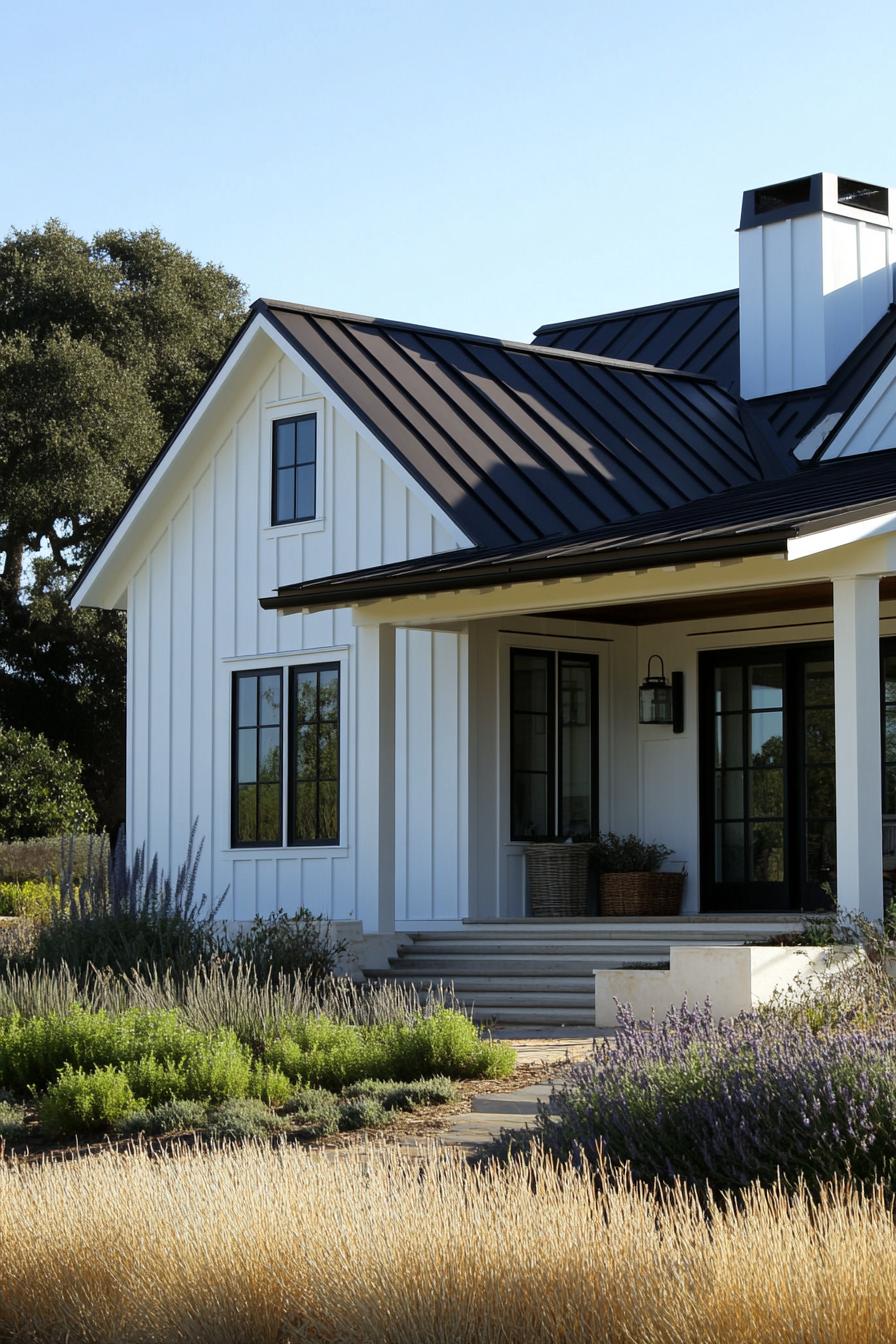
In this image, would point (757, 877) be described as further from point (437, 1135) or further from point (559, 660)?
point (437, 1135)

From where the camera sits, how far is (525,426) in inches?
657

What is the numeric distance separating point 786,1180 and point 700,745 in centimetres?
1025

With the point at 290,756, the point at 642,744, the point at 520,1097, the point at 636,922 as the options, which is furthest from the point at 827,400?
the point at 520,1097

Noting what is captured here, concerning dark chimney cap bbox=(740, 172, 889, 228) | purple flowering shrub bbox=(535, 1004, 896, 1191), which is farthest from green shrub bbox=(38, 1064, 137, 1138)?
dark chimney cap bbox=(740, 172, 889, 228)

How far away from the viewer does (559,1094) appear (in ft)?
23.4

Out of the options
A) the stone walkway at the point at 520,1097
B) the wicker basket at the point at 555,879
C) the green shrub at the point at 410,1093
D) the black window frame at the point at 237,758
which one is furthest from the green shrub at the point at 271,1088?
the black window frame at the point at 237,758

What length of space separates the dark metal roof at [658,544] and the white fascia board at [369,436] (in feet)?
1.25

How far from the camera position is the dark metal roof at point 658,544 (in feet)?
38.3

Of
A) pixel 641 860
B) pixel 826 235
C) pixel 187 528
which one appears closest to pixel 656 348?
pixel 826 235

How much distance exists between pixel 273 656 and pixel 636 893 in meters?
3.96

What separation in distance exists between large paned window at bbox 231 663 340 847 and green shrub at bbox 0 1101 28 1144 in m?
6.94

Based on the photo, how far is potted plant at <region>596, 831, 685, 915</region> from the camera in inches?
604

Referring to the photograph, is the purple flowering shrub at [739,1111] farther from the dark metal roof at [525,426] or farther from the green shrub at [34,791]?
the green shrub at [34,791]

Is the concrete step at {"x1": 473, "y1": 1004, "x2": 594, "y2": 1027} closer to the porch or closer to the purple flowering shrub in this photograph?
the porch
